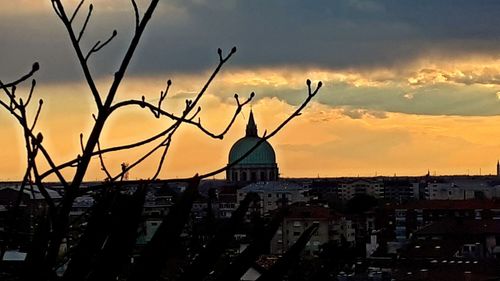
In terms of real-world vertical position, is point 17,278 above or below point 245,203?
below

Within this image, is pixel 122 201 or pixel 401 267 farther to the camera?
pixel 401 267

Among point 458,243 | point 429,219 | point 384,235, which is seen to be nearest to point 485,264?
point 458,243

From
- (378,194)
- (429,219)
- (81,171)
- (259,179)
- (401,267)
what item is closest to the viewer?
(81,171)

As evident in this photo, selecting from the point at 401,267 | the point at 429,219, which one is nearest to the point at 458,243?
the point at 401,267

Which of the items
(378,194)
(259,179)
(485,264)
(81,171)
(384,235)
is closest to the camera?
(81,171)

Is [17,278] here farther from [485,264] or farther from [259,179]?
[259,179]

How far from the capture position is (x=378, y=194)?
9544 cm

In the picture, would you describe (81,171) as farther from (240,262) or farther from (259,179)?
(259,179)

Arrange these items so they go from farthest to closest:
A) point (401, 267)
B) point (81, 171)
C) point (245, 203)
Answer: point (401, 267) → point (245, 203) → point (81, 171)

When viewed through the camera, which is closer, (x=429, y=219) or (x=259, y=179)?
(x=429, y=219)

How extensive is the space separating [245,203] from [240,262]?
10 centimetres

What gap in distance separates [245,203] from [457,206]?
163 feet

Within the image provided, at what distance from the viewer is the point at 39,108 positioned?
1615mm

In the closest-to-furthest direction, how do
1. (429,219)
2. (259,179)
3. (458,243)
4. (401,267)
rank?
(401,267)
(458,243)
(429,219)
(259,179)
